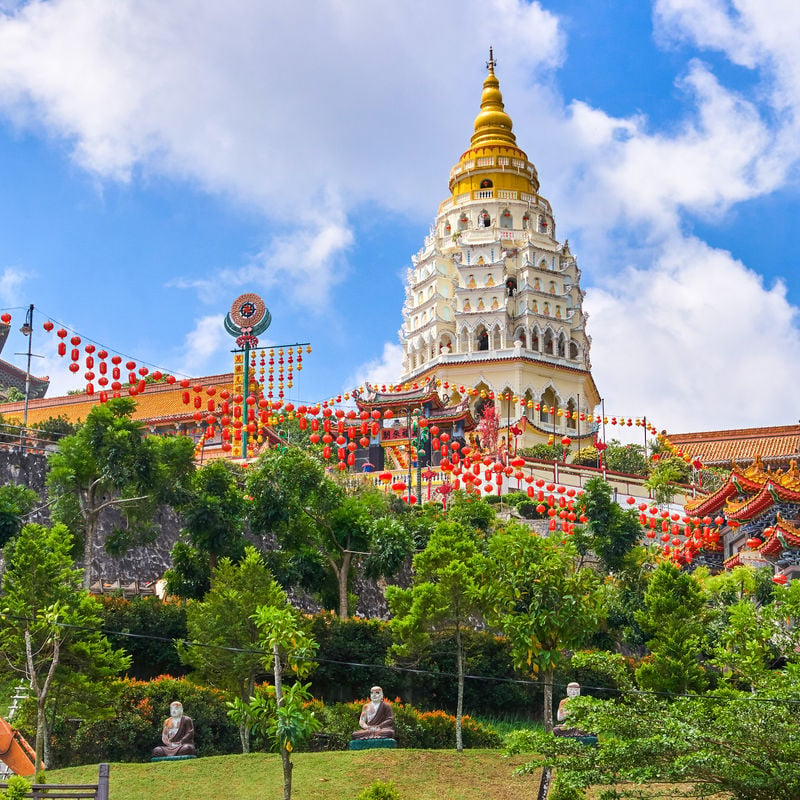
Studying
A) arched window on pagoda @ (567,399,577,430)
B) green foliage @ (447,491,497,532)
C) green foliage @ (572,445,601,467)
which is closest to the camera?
green foliage @ (447,491,497,532)

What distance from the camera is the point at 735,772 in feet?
54.5

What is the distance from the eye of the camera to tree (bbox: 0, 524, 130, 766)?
914 inches

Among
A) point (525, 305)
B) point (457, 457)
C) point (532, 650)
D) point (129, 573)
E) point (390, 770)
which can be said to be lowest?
point (390, 770)

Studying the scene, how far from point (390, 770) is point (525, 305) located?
4778 centimetres

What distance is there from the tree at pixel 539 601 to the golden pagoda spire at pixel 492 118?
51.9 metres

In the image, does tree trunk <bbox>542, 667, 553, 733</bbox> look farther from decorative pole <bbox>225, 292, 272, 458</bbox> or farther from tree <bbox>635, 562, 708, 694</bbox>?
decorative pole <bbox>225, 292, 272, 458</bbox>

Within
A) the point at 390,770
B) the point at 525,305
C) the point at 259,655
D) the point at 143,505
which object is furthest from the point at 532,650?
the point at 525,305

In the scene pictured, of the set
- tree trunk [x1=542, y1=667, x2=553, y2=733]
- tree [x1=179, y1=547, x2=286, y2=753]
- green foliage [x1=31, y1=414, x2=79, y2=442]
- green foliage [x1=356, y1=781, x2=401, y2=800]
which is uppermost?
green foliage [x1=31, y1=414, x2=79, y2=442]

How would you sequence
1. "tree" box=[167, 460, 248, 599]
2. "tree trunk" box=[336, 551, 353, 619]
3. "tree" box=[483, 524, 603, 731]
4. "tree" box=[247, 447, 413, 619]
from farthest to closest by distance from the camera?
"tree" box=[247, 447, 413, 619]
"tree trunk" box=[336, 551, 353, 619]
"tree" box=[167, 460, 248, 599]
"tree" box=[483, 524, 603, 731]

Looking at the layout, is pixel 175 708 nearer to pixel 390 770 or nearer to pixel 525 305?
pixel 390 770

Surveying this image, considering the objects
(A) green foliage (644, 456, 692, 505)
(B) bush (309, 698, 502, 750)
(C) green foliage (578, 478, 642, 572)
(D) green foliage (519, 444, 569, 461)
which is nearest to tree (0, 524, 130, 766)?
(B) bush (309, 698, 502, 750)

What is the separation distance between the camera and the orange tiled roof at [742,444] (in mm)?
60500

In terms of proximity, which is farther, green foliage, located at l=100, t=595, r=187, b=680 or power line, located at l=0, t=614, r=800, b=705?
green foliage, located at l=100, t=595, r=187, b=680

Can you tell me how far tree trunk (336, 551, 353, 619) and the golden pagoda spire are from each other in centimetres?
4457
